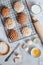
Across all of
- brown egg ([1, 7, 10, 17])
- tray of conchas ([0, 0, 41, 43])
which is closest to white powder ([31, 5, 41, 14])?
tray of conchas ([0, 0, 41, 43])

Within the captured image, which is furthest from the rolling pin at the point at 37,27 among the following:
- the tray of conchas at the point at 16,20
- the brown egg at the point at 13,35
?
the brown egg at the point at 13,35

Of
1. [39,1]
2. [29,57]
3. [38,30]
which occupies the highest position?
[39,1]

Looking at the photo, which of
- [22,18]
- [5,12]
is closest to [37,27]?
[22,18]

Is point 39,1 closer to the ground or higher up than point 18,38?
higher up

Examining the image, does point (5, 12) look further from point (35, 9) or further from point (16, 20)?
point (35, 9)

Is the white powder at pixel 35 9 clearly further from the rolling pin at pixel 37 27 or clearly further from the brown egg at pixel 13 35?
the brown egg at pixel 13 35

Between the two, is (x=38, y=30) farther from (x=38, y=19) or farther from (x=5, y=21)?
(x=5, y=21)

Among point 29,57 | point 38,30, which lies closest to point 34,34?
point 38,30

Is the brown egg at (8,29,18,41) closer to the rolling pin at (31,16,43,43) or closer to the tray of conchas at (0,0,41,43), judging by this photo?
the tray of conchas at (0,0,41,43)
